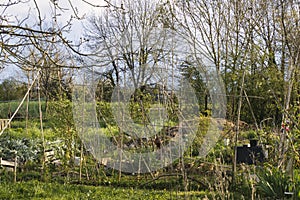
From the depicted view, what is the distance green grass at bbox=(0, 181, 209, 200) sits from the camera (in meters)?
4.00

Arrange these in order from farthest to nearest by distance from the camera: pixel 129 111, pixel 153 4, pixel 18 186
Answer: pixel 153 4 < pixel 129 111 < pixel 18 186

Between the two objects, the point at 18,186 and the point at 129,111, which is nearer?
the point at 18,186

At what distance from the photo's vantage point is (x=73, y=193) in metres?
4.19

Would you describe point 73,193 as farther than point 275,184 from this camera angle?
Yes

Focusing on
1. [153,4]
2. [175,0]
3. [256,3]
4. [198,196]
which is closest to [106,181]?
[198,196]

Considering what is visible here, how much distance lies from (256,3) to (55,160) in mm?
4700

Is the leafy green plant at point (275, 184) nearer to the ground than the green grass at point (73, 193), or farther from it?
farther from it

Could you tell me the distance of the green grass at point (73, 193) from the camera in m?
4.00

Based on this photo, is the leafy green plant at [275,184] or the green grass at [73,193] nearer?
the leafy green plant at [275,184]

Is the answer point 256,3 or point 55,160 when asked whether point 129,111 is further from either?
point 256,3

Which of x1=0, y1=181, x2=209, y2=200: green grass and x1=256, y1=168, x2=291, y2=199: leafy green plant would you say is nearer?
x1=256, y1=168, x2=291, y2=199: leafy green plant

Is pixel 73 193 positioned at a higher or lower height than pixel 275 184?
lower

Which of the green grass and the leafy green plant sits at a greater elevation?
the leafy green plant

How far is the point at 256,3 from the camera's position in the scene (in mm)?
7523
